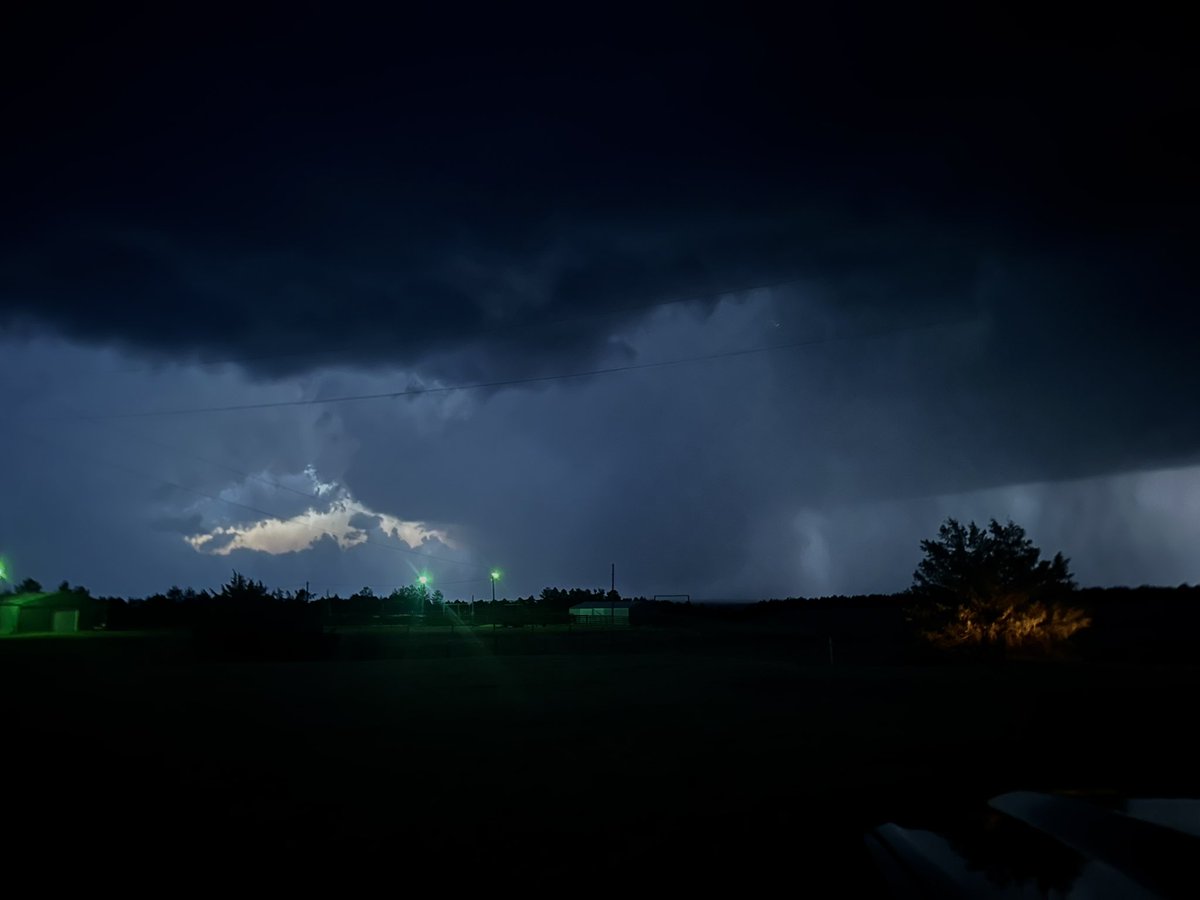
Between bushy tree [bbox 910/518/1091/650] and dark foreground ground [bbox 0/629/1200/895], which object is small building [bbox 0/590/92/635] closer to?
dark foreground ground [bbox 0/629/1200/895]

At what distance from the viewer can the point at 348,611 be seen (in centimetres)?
9550

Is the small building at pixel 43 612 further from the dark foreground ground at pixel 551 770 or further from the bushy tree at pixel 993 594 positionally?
the bushy tree at pixel 993 594

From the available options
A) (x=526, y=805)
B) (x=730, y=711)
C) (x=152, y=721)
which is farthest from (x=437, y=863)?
(x=152, y=721)

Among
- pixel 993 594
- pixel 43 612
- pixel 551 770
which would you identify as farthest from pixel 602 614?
pixel 551 770

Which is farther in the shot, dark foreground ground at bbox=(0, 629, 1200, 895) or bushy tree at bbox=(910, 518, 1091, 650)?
bushy tree at bbox=(910, 518, 1091, 650)

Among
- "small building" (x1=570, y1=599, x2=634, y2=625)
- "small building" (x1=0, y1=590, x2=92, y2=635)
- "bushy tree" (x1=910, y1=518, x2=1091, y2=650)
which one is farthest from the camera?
"small building" (x1=570, y1=599, x2=634, y2=625)

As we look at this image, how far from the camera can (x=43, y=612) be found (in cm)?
6091

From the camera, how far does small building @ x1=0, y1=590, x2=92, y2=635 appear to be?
5728 cm

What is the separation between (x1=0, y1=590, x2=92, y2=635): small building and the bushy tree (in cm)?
6610

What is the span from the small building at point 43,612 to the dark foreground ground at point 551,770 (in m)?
50.5

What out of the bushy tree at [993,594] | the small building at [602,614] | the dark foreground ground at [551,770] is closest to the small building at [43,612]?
the small building at [602,614]

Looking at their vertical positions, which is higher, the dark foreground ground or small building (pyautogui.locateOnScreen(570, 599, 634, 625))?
the dark foreground ground

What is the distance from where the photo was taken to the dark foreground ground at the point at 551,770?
5.60m

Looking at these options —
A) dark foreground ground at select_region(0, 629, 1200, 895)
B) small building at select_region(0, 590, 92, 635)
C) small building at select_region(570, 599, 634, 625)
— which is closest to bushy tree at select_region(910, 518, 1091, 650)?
dark foreground ground at select_region(0, 629, 1200, 895)
